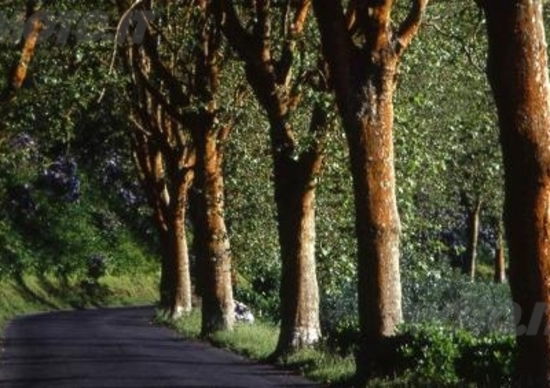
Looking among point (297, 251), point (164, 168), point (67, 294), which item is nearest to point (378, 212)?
point (297, 251)

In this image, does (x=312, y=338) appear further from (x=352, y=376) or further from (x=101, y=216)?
(x=101, y=216)

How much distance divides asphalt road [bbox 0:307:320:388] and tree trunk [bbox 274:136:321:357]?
1.04 m

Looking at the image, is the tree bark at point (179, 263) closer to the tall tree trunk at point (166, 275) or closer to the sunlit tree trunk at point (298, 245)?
the tall tree trunk at point (166, 275)

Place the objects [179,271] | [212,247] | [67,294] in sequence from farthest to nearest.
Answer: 1. [67,294]
2. [179,271]
3. [212,247]

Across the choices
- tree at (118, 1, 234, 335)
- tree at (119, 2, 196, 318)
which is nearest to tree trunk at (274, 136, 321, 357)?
tree at (118, 1, 234, 335)

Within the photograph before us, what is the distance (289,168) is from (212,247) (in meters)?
8.25

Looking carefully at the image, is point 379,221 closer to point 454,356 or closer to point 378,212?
point 378,212

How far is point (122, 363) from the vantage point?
22.8m

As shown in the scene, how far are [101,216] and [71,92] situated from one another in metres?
46.6

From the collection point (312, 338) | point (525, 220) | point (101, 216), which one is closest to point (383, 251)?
point (312, 338)

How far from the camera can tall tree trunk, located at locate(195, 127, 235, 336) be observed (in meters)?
Result: 30.1

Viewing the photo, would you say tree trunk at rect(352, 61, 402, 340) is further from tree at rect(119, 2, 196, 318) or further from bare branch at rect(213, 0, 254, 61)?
tree at rect(119, 2, 196, 318)

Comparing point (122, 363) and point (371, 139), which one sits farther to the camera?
point (122, 363)

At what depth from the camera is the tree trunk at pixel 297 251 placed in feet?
73.8
